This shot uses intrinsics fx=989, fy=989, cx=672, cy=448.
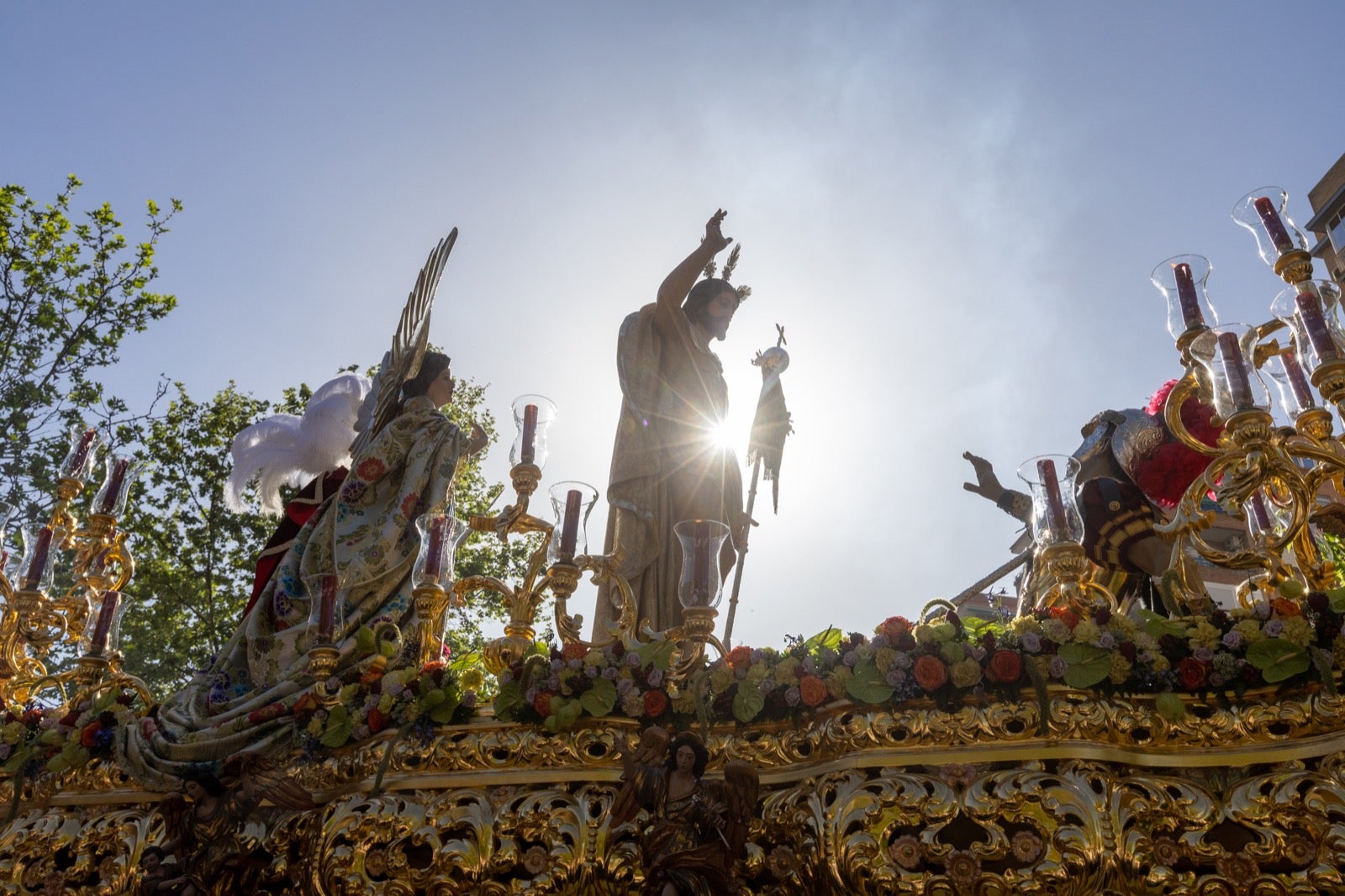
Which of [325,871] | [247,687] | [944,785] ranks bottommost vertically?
[325,871]

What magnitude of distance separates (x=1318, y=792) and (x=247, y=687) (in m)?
5.66

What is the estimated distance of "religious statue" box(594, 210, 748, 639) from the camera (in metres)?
7.00

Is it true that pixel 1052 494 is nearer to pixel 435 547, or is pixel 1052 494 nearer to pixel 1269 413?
pixel 1269 413

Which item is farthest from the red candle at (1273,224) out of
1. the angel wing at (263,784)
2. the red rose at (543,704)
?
the angel wing at (263,784)

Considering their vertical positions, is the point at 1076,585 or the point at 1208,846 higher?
the point at 1076,585

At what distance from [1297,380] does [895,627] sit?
276 cm

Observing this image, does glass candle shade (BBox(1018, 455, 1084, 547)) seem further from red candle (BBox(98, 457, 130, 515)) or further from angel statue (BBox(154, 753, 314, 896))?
red candle (BBox(98, 457, 130, 515))

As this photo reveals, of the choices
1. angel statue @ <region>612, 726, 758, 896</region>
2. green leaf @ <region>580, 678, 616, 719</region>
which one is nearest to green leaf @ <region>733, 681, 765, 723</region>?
angel statue @ <region>612, 726, 758, 896</region>

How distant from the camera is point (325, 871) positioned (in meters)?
4.51

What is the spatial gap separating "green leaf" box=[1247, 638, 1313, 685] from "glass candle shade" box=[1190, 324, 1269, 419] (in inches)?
41.1

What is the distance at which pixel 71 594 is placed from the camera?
7391 millimetres

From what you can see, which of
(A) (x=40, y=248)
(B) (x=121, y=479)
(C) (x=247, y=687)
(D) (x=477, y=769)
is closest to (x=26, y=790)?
(C) (x=247, y=687)

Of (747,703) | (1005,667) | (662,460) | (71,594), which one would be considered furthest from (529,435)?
(71,594)

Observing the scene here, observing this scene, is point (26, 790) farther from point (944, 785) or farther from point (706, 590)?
point (944, 785)
